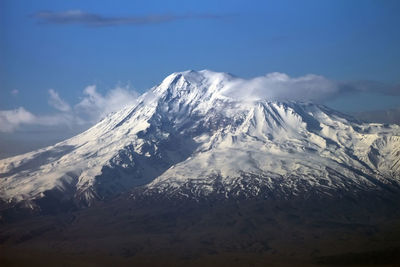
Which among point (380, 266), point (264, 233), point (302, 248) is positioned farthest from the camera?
point (264, 233)

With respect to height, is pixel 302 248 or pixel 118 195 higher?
pixel 118 195

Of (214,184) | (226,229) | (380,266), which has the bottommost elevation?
(380,266)

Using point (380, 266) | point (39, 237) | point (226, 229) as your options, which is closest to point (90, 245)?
point (39, 237)

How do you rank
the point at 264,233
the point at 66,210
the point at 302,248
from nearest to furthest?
the point at 302,248
the point at 264,233
the point at 66,210

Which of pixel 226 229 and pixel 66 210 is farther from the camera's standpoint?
pixel 66 210

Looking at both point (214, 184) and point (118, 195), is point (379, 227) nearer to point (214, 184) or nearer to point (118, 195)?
point (214, 184)

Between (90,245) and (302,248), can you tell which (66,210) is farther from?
(302,248)

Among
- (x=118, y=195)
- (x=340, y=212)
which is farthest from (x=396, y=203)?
(x=118, y=195)
